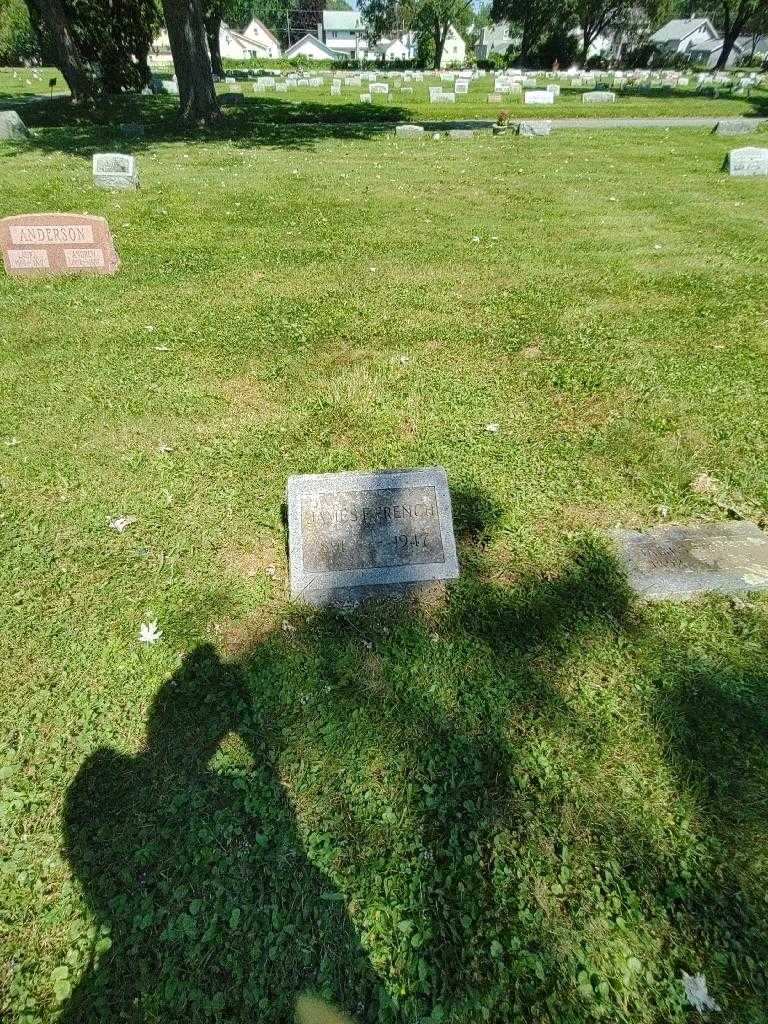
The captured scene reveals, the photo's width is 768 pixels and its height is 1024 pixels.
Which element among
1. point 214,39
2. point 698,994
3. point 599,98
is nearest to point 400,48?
point 214,39

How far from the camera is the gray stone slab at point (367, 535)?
341 cm

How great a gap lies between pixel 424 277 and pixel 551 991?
309 inches

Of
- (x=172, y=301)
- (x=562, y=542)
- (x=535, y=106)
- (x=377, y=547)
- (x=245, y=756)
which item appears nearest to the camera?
(x=245, y=756)

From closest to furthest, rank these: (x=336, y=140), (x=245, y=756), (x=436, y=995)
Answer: (x=436, y=995), (x=245, y=756), (x=336, y=140)

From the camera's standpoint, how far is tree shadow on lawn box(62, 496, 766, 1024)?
6.94 feet

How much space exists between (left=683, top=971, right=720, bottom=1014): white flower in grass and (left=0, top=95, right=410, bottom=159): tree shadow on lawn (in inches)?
776

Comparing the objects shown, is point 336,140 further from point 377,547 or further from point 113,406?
point 377,547

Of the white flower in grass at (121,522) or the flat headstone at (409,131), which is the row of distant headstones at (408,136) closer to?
the flat headstone at (409,131)

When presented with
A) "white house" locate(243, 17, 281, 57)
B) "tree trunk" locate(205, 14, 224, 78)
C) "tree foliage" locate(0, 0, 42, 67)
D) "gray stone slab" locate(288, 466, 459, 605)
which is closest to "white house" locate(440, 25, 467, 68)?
"white house" locate(243, 17, 281, 57)

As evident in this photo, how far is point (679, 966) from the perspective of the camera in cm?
215

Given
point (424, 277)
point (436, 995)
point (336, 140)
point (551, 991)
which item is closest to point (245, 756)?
point (436, 995)

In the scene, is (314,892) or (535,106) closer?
(314,892)

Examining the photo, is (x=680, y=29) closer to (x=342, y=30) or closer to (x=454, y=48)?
(x=454, y=48)

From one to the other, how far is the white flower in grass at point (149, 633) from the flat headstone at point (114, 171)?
40.4ft
